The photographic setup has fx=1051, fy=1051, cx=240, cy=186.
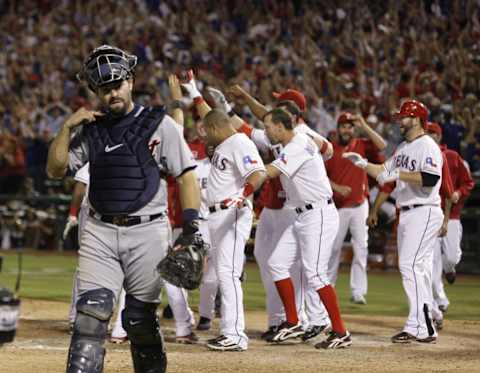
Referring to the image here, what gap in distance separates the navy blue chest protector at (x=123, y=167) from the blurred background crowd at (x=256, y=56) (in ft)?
30.9

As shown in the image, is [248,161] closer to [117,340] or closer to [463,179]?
[117,340]

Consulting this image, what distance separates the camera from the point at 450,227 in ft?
40.1

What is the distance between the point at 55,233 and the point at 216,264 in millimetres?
12977

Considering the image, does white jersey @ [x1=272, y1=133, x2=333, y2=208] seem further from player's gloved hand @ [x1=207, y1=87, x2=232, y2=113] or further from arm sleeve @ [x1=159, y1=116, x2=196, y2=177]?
arm sleeve @ [x1=159, y1=116, x2=196, y2=177]

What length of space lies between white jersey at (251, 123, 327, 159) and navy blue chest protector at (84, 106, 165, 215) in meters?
3.40

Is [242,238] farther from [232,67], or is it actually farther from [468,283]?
[232,67]

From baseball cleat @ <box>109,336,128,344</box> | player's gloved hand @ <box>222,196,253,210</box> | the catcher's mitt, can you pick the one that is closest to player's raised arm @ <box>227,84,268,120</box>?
player's gloved hand @ <box>222,196,253,210</box>

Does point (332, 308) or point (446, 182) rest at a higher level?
point (446, 182)

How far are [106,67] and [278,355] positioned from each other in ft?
11.2

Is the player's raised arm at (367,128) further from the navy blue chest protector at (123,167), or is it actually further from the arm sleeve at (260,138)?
the navy blue chest protector at (123,167)

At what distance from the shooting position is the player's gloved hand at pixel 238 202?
27.8 ft

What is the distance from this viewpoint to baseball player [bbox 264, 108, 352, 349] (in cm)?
879

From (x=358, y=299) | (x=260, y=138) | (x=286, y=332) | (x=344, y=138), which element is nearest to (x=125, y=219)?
(x=286, y=332)

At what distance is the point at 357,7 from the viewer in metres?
21.5
